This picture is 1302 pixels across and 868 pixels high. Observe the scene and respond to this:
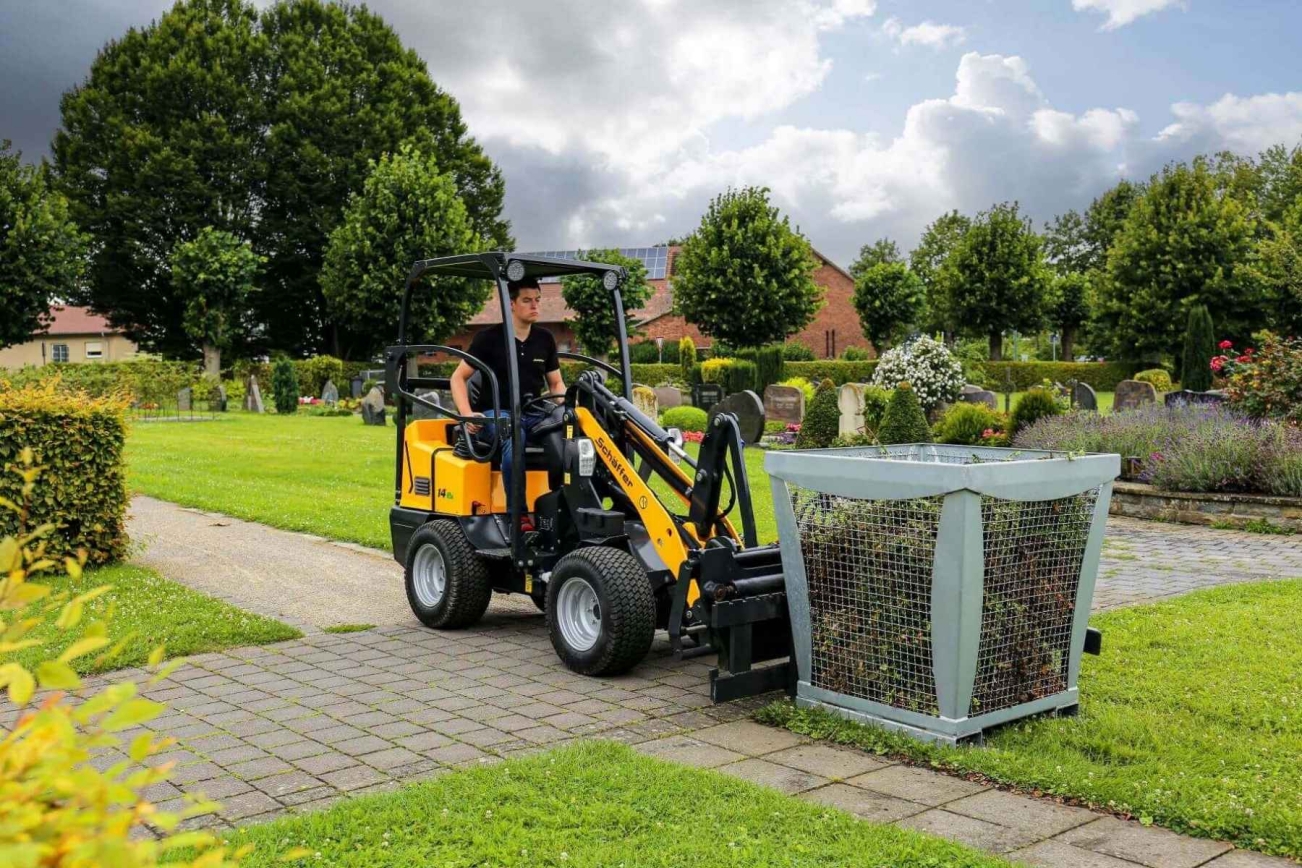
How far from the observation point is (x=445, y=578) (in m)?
6.78

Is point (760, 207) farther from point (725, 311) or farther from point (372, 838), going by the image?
point (372, 838)

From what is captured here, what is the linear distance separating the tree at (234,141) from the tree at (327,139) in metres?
0.06

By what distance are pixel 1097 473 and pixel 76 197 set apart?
41915 mm

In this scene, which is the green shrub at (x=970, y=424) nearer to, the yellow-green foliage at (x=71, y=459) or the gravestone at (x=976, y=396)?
the gravestone at (x=976, y=396)

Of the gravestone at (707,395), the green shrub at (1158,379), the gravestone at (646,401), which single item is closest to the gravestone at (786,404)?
the gravestone at (707,395)

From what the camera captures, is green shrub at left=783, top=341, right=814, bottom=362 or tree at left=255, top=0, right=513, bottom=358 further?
green shrub at left=783, top=341, right=814, bottom=362

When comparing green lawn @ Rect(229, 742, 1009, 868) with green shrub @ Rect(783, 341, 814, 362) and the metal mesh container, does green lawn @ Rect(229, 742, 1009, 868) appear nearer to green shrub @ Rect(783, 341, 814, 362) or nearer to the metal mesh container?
the metal mesh container

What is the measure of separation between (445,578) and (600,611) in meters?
1.43

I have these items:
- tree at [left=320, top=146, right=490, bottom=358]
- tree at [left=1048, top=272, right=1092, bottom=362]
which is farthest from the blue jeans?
tree at [left=1048, top=272, right=1092, bottom=362]

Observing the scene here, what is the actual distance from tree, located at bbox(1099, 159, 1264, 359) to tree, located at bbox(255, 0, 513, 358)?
76.7ft

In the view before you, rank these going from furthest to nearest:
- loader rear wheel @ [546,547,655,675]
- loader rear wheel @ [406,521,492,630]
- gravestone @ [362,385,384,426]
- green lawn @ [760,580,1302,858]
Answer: gravestone @ [362,385,384,426]
loader rear wheel @ [406,521,492,630]
loader rear wheel @ [546,547,655,675]
green lawn @ [760,580,1302,858]

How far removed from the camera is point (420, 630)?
6945 millimetres

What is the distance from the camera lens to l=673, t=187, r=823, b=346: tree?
3812cm

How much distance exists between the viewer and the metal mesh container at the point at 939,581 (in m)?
4.53
